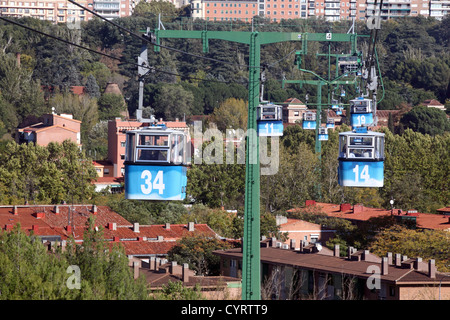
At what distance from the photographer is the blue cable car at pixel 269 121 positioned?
20.9 meters

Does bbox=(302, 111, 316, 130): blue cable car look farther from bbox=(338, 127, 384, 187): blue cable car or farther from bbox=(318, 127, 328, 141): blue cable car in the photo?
bbox=(338, 127, 384, 187): blue cable car

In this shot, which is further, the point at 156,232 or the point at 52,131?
the point at 52,131

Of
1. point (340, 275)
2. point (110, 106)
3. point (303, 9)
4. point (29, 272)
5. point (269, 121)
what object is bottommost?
point (340, 275)

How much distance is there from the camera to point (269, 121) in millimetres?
21219

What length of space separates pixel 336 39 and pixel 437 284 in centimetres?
1303

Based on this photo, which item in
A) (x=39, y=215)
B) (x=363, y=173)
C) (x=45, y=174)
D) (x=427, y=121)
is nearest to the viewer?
(x=363, y=173)

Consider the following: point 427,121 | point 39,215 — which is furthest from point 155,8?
point 39,215

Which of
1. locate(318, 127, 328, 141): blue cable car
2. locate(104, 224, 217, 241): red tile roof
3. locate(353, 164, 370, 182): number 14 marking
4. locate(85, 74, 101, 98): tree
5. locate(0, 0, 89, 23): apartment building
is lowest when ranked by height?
locate(104, 224, 217, 241): red tile roof

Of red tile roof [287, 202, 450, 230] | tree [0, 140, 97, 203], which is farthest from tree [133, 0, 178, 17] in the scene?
red tile roof [287, 202, 450, 230]

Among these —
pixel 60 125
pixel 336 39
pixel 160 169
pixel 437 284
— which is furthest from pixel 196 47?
pixel 160 169

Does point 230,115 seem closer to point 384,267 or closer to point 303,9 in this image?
point 384,267

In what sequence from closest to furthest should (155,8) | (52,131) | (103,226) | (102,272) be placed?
(102,272)
(103,226)
(52,131)
(155,8)

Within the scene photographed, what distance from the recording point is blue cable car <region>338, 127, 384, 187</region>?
18.6 meters

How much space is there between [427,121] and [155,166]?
288ft
